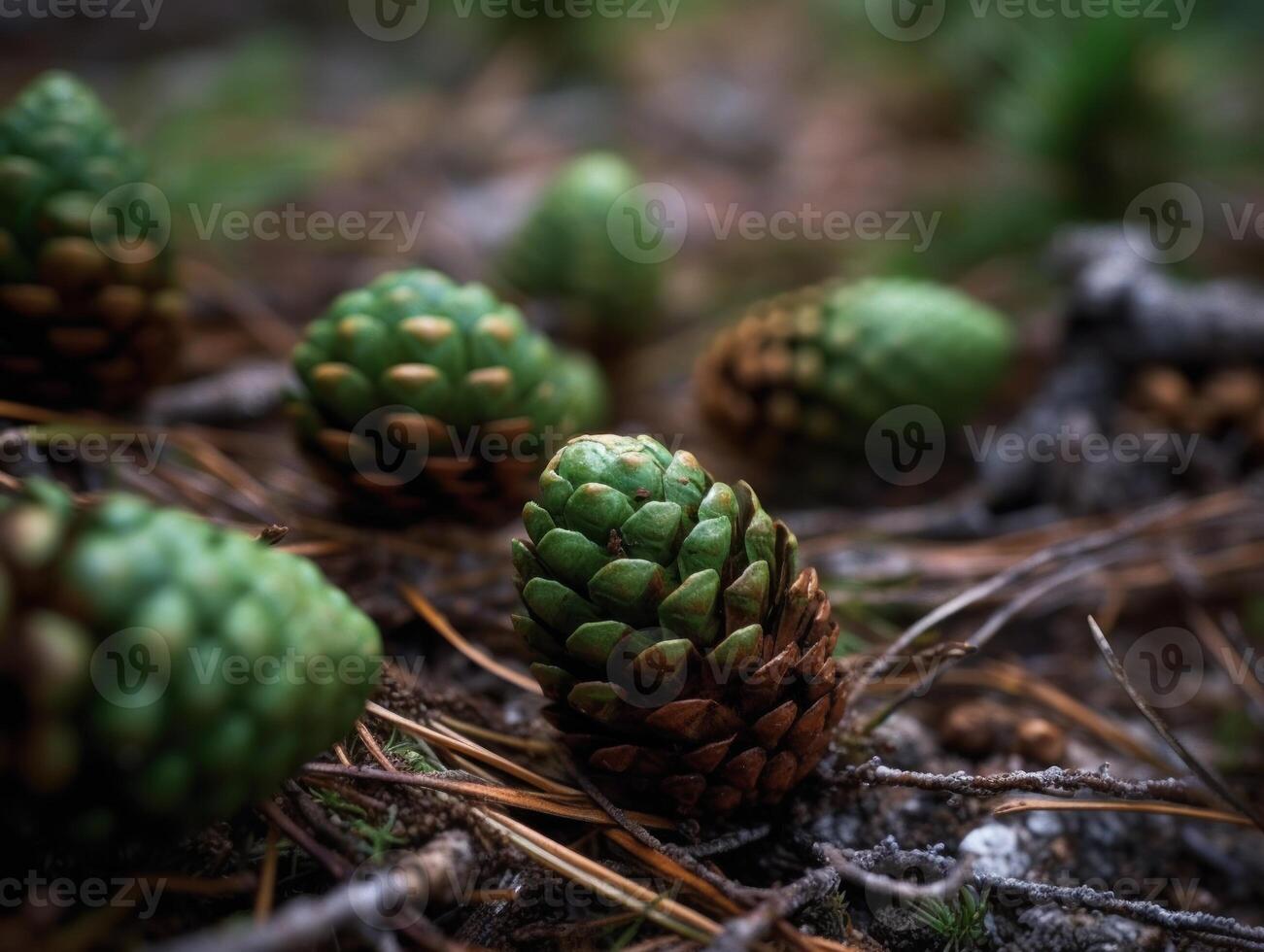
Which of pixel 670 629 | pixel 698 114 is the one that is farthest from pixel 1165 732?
pixel 698 114

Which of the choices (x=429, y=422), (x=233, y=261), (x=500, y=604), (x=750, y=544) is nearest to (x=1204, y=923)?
(x=750, y=544)

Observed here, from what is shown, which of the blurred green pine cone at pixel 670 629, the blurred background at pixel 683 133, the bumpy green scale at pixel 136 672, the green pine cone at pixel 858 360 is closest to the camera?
the bumpy green scale at pixel 136 672

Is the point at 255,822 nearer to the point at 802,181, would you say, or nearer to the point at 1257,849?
the point at 1257,849

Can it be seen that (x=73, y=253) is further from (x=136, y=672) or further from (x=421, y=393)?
(x=136, y=672)

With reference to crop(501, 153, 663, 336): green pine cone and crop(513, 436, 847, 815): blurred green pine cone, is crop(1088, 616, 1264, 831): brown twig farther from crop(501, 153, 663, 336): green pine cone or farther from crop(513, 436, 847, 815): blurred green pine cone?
crop(501, 153, 663, 336): green pine cone

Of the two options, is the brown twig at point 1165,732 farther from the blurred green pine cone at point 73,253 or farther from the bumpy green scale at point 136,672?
the blurred green pine cone at point 73,253

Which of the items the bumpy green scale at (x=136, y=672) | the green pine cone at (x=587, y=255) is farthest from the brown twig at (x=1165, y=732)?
the green pine cone at (x=587, y=255)

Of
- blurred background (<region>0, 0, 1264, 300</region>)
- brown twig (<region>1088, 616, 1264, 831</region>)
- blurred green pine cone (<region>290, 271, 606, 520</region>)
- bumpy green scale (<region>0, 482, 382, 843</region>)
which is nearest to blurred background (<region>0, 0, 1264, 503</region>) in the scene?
blurred background (<region>0, 0, 1264, 300</region>)
